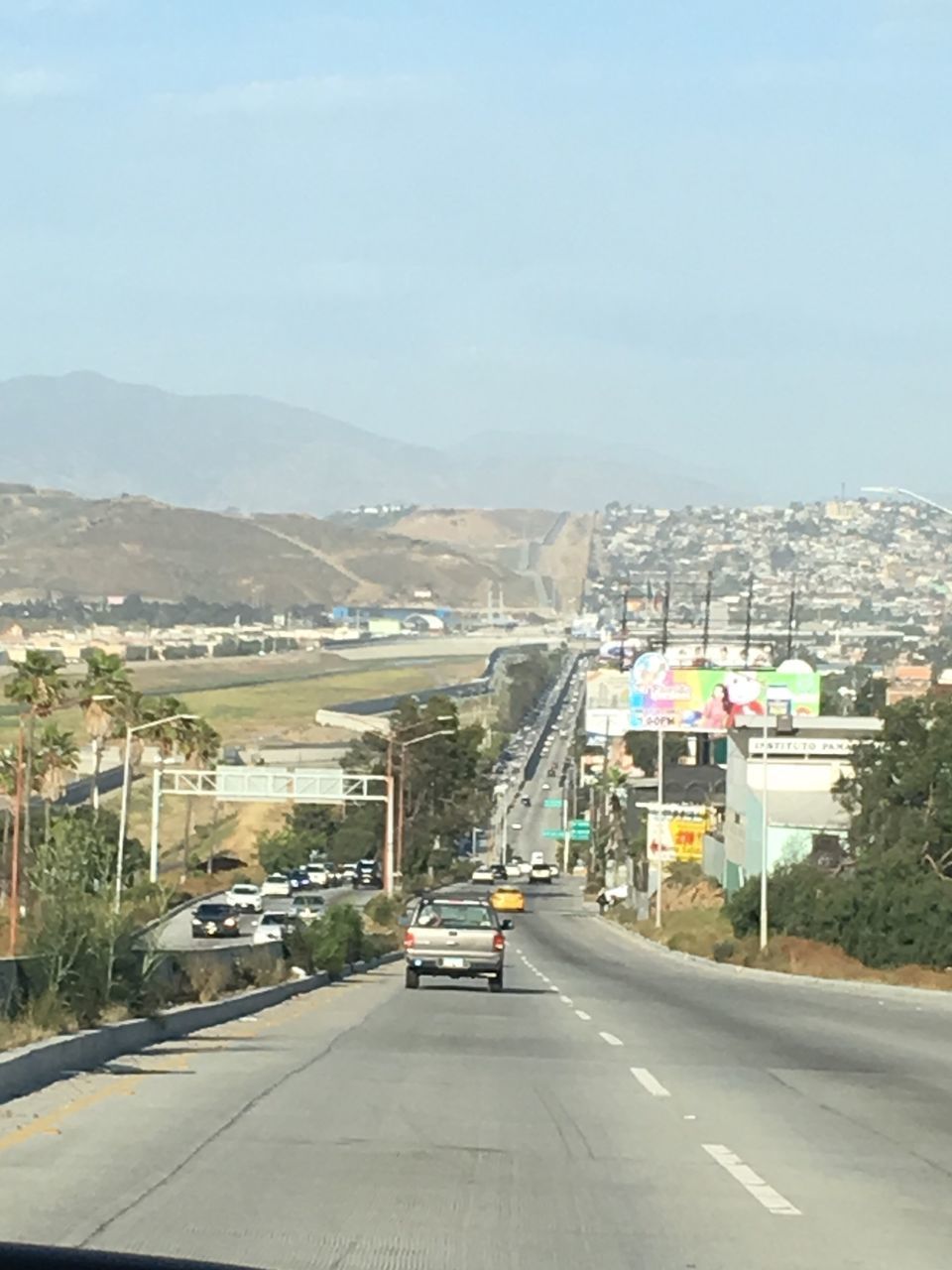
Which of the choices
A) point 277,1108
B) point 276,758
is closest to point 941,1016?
point 277,1108

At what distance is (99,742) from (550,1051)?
228 ft

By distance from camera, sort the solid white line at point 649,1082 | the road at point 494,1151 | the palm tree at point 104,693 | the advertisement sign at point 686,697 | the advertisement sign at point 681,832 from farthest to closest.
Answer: the advertisement sign at point 686,697 < the advertisement sign at point 681,832 < the palm tree at point 104,693 < the solid white line at point 649,1082 < the road at point 494,1151

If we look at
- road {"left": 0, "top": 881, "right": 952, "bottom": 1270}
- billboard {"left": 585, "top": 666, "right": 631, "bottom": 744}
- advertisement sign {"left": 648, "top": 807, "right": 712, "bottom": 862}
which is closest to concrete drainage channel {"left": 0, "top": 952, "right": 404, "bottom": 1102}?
road {"left": 0, "top": 881, "right": 952, "bottom": 1270}

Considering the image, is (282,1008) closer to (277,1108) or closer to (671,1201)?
(277,1108)

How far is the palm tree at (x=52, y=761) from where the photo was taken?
281 ft

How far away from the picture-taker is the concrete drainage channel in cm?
1538

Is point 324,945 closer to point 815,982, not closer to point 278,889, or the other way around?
point 815,982

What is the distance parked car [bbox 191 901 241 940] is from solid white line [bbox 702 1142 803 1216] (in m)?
50.9

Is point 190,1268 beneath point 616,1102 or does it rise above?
above

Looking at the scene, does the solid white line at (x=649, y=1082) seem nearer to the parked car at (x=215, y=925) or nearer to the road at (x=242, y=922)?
the road at (x=242, y=922)

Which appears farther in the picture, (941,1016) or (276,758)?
(276,758)

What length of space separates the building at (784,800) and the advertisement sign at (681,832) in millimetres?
3151

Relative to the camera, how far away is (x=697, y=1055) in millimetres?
22391

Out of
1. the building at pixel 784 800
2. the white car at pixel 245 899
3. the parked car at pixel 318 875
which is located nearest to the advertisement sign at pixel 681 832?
the building at pixel 784 800
